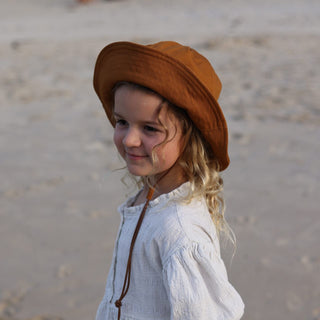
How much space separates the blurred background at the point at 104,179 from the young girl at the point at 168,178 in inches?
56.2

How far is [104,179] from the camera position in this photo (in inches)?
167

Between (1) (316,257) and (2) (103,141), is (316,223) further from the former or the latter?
(2) (103,141)

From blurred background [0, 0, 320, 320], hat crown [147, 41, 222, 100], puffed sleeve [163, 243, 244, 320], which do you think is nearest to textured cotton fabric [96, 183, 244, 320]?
puffed sleeve [163, 243, 244, 320]

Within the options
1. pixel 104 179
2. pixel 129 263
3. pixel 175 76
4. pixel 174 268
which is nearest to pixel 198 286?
pixel 174 268

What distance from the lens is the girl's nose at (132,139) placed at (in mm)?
1294

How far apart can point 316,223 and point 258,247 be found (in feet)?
1.66

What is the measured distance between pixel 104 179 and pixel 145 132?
297 centimetres

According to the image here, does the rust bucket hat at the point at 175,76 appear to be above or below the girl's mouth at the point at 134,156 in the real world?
above

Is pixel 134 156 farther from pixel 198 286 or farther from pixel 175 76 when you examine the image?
pixel 198 286

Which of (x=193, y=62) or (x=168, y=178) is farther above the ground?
(x=193, y=62)

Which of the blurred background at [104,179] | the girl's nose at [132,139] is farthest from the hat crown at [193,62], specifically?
the blurred background at [104,179]

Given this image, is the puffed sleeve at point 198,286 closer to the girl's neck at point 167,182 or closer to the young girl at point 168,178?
the young girl at point 168,178

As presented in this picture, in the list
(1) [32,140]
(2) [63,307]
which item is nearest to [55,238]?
(2) [63,307]

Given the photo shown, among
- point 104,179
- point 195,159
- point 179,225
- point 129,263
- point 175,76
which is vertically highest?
point 175,76
